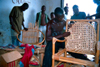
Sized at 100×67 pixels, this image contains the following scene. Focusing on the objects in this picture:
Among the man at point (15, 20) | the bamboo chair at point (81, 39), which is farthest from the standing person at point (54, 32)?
the man at point (15, 20)

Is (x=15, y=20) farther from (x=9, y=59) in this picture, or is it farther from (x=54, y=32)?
(x=54, y=32)

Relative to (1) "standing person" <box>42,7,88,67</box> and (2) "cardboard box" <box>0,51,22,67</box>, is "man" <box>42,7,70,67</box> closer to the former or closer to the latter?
(1) "standing person" <box>42,7,88,67</box>

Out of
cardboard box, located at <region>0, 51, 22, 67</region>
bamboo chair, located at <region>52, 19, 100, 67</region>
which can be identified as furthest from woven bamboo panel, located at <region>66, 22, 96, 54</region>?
cardboard box, located at <region>0, 51, 22, 67</region>

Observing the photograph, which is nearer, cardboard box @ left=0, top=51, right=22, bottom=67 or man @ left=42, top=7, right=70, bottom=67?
man @ left=42, top=7, right=70, bottom=67

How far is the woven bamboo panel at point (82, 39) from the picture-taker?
1346 mm

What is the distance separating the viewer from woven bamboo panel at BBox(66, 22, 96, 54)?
1.35 meters

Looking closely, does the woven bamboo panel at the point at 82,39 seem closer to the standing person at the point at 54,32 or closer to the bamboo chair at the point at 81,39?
the bamboo chair at the point at 81,39

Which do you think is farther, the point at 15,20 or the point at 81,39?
the point at 15,20

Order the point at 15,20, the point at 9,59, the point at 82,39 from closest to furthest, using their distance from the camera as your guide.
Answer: the point at 82,39 < the point at 9,59 < the point at 15,20

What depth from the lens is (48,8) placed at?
3.95 metres

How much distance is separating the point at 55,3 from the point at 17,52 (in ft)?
9.09

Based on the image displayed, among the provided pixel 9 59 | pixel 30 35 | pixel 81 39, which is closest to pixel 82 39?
pixel 81 39

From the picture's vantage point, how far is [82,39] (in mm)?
1414

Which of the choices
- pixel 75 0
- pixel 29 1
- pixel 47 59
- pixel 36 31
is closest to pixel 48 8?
pixel 29 1
